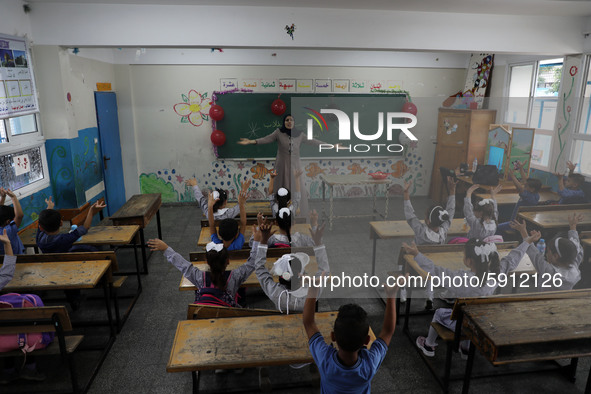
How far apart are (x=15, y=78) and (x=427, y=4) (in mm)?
4113

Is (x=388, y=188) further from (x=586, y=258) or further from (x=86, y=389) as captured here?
(x=86, y=389)

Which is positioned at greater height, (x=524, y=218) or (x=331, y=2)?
(x=331, y=2)

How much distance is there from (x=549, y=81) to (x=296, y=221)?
4420 mm

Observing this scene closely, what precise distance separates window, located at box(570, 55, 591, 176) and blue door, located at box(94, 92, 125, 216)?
6001 mm

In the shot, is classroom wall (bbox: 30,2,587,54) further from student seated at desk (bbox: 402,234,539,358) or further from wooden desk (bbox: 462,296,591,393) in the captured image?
wooden desk (bbox: 462,296,591,393)

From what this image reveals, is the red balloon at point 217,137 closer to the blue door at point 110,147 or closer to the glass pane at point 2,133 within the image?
the blue door at point 110,147

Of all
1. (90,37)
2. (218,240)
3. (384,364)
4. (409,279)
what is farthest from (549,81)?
(90,37)

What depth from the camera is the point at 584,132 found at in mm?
4445

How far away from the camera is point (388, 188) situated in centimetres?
227

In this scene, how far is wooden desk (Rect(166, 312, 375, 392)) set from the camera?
1864 millimetres

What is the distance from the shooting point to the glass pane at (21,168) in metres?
3.55

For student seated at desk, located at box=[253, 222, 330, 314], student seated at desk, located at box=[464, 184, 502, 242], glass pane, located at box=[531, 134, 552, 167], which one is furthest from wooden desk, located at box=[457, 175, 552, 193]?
glass pane, located at box=[531, 134, 552, 167]

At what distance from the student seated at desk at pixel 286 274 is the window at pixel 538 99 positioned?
358cm

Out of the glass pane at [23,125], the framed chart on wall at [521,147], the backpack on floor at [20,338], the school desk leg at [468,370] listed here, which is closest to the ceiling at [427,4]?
the glass pane at [23,125]
